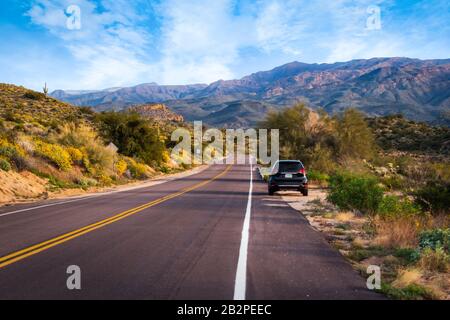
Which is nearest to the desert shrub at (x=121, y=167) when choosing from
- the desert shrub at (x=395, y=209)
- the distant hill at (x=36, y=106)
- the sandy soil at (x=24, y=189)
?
the sandy soil at (x=24, y=189)

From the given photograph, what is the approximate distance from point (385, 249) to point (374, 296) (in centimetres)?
342

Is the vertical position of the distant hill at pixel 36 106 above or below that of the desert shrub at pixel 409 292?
above

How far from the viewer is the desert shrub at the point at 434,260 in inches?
285

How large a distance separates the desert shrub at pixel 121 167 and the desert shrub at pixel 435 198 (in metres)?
21.5

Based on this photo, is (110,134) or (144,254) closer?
(144,254)

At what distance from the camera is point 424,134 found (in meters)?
61.3

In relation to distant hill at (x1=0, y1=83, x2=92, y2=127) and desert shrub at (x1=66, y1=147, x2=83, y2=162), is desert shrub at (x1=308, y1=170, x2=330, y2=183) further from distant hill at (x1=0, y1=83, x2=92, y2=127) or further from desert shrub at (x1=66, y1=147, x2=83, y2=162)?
distant hill at (x1=0, y1=83, x2=92, y2=127)

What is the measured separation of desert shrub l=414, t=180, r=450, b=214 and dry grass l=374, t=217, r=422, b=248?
219 cm

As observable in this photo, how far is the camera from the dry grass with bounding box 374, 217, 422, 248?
29.9 ft

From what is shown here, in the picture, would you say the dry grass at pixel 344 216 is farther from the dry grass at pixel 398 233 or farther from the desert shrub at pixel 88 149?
the desert shrub at pixel 88 149

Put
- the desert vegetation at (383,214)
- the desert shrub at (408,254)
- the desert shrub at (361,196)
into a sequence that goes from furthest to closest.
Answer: the desert shrub at (361,196), the desert shrub at (408,254), the desert vegetation at (383,214)

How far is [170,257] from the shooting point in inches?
299
